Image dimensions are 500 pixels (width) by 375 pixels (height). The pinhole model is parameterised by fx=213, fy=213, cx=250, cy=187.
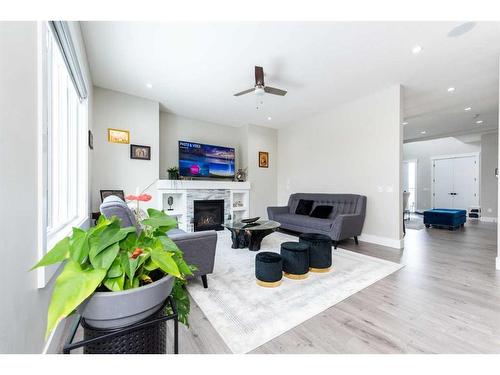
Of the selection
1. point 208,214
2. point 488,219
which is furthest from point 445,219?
point 208,214

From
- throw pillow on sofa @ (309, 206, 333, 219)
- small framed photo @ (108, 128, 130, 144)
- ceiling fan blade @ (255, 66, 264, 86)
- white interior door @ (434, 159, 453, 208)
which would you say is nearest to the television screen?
small framed photo @ (108, 128, 130, 144)

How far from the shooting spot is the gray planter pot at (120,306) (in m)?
0.69

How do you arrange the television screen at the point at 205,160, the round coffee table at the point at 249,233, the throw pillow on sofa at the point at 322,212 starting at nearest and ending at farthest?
the round coffee table at the point at 249,233 < the throw pillow on sofa at the point at 322,212 < the television screen at the point at 205,160

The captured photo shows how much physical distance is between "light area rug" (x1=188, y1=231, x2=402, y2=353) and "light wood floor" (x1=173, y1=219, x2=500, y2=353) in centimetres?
7

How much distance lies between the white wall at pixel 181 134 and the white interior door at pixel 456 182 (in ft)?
27.2

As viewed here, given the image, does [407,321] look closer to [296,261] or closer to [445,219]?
[296,261]

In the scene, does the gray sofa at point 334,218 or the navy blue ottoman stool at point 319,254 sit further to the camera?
the gray sofa at point 334,218

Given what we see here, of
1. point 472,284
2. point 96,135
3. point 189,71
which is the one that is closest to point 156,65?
point 189,71

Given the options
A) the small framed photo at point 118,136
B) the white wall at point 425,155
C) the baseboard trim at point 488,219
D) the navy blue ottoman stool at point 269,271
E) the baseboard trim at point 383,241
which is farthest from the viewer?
the white wall at point 425,155

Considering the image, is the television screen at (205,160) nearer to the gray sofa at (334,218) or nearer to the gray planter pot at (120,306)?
the gray sofa at (334,218)

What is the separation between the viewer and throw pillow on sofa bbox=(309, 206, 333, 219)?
14.1 feet

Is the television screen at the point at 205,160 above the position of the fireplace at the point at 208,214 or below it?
above

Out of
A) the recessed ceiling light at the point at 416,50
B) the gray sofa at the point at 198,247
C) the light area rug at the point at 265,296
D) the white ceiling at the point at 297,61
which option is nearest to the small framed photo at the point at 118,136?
the white ceiling at the point at 297,61

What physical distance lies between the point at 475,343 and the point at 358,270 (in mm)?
1256
